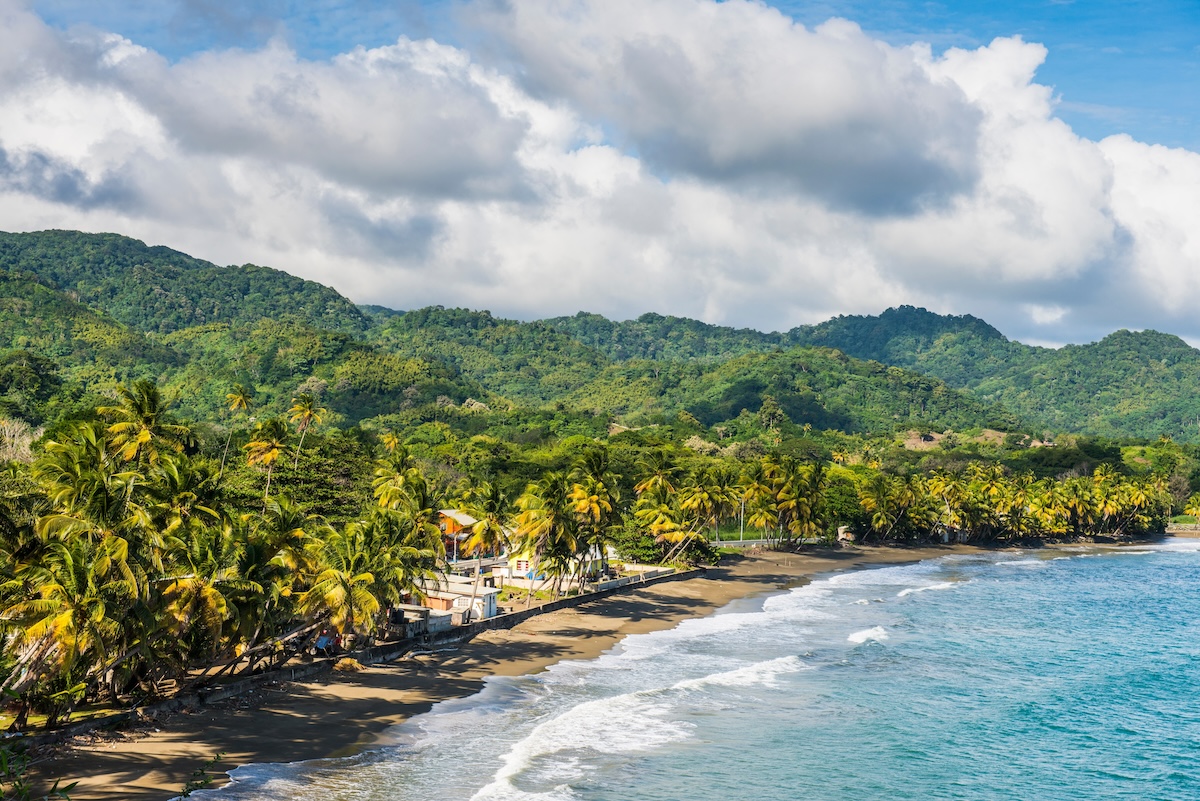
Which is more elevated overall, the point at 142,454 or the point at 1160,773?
the point at 142,454

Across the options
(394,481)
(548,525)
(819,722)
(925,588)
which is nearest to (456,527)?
(394,481)

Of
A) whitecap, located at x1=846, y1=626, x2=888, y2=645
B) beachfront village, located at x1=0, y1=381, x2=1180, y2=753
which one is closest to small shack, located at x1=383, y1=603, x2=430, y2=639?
beachfront village, located at x1=0, y1=381, x2=1180, y2=753

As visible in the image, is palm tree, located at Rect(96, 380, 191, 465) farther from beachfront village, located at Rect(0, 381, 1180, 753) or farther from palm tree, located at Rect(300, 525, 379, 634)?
palm tree, located at Rect(300, 525, 379, 634)

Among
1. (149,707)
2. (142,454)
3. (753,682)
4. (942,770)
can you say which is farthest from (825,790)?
(142,454)

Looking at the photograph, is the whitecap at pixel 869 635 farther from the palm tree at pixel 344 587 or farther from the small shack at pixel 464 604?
the palm tree at pixel 344 587

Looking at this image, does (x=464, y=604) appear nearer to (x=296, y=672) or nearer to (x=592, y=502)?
(x=592, y=502)

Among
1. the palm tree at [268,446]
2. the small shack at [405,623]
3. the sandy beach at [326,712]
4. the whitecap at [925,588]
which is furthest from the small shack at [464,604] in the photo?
the whitecap at [925,588]

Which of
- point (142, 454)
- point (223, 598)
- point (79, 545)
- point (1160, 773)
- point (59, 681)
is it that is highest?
point (142, 454)

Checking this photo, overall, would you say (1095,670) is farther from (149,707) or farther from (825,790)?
(149,707)

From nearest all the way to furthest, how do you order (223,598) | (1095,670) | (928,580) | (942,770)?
(223,598)
(942,770)
(1095,670)
(928,580)
